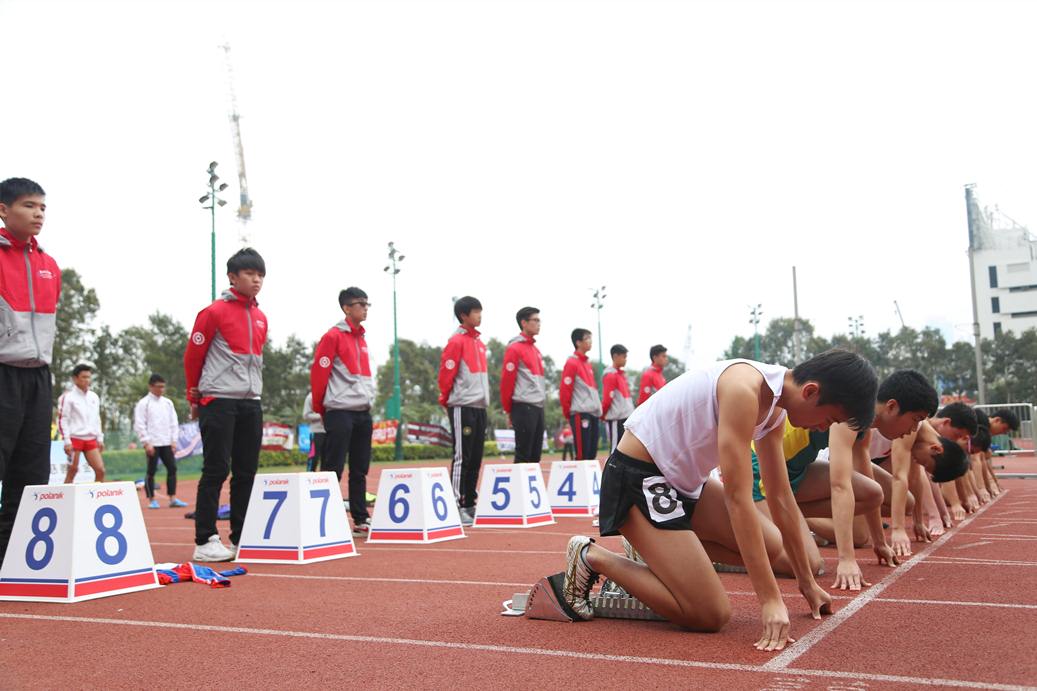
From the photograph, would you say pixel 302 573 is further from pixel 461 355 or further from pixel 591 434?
pixel 591 434

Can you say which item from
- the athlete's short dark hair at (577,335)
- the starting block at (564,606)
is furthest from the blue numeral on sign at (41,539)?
the athlete's short dark hair at (577,335)

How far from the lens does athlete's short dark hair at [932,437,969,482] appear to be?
6801 millimetres

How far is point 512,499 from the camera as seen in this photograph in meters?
9.24

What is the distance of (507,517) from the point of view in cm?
922

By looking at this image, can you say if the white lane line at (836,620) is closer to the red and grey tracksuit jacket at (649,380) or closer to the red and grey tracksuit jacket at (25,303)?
the red and grey tracksuit jacket at (25,303)

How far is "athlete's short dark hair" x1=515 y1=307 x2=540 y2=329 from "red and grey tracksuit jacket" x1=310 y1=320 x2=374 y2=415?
2.78 m

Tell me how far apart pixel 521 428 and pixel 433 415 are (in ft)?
158

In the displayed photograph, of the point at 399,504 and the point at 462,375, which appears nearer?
the point at 399,504

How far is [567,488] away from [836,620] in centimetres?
680

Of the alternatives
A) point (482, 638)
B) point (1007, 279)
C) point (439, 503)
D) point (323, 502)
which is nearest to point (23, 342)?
point (323, 502)

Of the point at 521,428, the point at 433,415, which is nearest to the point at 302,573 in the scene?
the point at 521,428

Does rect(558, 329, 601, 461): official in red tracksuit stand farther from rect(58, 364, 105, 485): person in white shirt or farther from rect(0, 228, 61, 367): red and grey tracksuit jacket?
rect(0, 228, 61, 367): red and grey tracksuit jacket

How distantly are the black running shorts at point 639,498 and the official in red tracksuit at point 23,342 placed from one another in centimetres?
337

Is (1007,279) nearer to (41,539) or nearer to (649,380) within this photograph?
(649,380)
